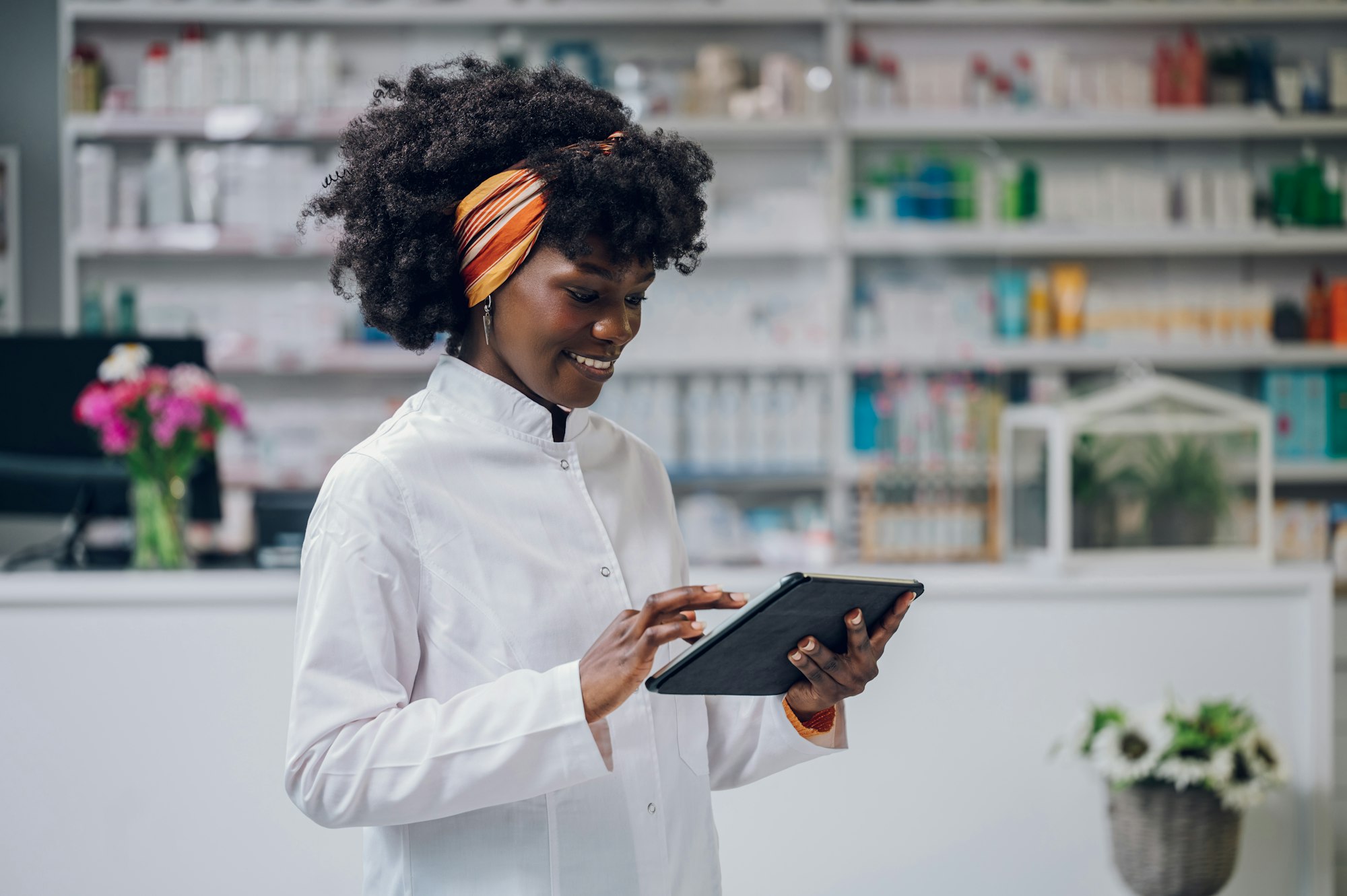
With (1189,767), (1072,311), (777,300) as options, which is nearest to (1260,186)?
(1072,311)

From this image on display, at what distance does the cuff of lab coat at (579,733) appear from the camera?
867 mm

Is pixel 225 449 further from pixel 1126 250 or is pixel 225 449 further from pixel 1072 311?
pixel 1126 250

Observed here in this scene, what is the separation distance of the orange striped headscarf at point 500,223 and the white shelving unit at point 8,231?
146 inches

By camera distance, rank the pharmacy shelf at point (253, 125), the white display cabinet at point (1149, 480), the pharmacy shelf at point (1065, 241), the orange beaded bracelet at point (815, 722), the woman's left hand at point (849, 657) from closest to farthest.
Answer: the woman's left hand at point (849, 657) < the orange beaded bracelet at point (815, 722) < the white display cabinet at point (1149, 480) < the pharmacy shelf at point (253, 125) < the pharmacy shelf at point (1065, 241)

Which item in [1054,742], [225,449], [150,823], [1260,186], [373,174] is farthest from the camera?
[1260,186]

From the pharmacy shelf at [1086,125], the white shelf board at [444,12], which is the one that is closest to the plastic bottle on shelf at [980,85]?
the pharmacy shelf at [1086,125]

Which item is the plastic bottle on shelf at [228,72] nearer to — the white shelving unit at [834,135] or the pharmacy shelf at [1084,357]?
the white shelving unit at [834,135]

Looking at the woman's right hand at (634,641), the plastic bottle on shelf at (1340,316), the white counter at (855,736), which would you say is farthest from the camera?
the plastic bottle on shelf at (1340,316)

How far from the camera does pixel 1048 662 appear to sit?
2205mm

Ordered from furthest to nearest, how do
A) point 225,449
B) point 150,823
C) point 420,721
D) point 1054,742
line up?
point 225,449 → point 1054,742 → point 150,823 → point 420,721

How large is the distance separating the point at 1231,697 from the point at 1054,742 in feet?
1.22

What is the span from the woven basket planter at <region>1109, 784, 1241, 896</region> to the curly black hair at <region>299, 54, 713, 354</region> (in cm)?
150

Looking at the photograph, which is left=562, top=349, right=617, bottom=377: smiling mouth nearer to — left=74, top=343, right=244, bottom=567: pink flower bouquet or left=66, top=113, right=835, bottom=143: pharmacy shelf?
left=74, top=343, right=244, bottom=567: pink flower bouquet

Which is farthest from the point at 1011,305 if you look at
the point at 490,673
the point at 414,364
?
the point at 490,673
